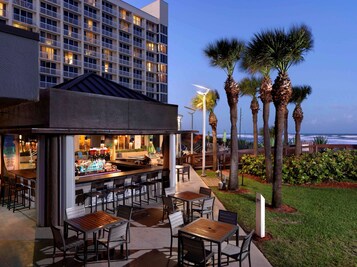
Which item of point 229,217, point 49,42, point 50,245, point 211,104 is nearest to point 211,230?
point 229,217

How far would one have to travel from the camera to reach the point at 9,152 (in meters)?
12.9

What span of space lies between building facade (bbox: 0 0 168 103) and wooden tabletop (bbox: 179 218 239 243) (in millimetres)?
41549

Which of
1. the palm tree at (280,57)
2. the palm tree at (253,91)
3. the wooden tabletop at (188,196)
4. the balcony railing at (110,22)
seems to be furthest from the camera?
the balcony railing at (110,22)

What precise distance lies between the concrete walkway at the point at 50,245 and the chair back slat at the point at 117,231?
0.68 metres

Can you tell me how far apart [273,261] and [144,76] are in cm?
5486

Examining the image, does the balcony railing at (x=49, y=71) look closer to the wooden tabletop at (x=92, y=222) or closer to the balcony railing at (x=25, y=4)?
the balcony railing at (x=25, y=4)

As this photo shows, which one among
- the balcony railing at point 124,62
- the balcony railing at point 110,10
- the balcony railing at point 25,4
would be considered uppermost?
the balcony railing at point 110,10

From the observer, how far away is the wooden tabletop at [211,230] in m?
6.09

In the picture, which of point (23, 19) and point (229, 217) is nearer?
point (229, 217)

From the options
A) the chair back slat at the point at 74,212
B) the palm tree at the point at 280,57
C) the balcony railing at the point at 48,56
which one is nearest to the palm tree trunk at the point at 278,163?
the palm tree at the point at 280,57

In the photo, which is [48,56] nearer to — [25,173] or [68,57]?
[68,57]

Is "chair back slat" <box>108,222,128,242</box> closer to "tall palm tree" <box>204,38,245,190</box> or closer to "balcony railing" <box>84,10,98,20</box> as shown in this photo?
"tall palm tree" <box>204,38,245,190</box>

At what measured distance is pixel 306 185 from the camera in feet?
55.3

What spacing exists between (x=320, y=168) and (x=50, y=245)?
623 inches
